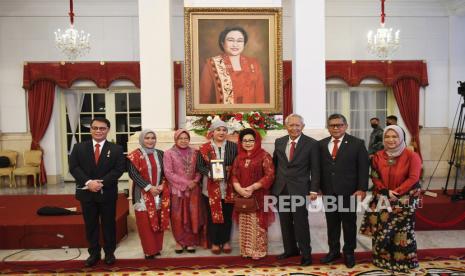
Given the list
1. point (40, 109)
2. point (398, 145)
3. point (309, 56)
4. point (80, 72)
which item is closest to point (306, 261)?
point (398, 145)

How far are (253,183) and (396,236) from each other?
54.7 inches

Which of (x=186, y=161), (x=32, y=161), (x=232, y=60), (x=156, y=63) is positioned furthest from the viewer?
(x=32, y=161)

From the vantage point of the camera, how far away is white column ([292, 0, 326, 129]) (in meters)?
5.17

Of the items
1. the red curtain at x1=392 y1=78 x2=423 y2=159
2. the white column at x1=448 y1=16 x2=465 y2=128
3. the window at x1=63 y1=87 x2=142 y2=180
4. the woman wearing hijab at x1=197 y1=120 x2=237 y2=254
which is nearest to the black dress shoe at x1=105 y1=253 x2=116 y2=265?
the woman wearing hijab at x1=197 y1=120 x2=237 y2=254

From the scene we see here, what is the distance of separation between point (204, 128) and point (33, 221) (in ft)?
7.53

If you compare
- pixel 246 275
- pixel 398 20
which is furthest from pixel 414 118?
pixel 246 275

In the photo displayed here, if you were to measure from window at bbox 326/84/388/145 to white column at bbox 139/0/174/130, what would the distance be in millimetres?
5436

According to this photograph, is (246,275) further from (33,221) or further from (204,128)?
(33,221)

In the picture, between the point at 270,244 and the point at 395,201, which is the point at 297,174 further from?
the point at 270,244

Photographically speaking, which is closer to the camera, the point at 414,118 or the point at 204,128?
the point at 204,128

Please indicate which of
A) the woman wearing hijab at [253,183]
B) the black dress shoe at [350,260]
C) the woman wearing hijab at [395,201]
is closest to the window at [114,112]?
the woman wearing hijab at [253,183]

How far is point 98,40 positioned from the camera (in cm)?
909

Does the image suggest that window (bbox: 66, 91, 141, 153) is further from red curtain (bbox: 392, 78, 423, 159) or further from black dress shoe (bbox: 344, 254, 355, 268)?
black dress shoe (bbox: 344, 254, 355, 268)

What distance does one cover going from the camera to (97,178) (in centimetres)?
379
